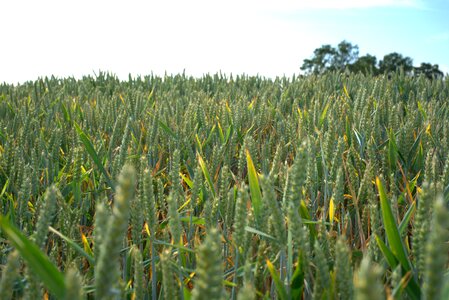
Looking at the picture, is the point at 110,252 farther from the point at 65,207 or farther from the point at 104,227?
the point at 65,207

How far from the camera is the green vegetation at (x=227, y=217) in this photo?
61cm

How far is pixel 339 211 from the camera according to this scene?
4.83 ft

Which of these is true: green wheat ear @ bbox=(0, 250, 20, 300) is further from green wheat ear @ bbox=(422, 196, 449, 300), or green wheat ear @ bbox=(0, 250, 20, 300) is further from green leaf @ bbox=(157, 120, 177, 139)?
green leaf @ bbox=(157, 120, 177, 139)

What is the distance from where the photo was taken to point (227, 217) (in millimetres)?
1102

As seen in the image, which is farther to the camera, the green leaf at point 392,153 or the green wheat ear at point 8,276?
the green leaf at point 392,153

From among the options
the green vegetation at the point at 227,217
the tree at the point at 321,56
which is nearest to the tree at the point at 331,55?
the tree at the point at 321,56

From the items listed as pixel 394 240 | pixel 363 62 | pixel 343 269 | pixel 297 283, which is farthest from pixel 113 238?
pixel 363 62

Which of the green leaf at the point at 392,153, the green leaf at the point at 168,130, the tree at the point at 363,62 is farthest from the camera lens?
the tree at the point at 363,62

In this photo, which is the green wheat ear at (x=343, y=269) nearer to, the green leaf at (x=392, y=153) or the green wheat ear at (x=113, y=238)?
the green wheat ear at (x=113, y=238)

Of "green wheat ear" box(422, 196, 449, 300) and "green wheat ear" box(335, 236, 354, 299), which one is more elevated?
"green wheat ear" box(422, 196, 449, 300)

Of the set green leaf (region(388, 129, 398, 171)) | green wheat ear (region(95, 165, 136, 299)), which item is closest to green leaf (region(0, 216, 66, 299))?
green wheat ear (region(95, 165, 136, 299))

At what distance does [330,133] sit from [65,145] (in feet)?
4.84

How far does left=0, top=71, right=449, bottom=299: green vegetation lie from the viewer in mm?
613

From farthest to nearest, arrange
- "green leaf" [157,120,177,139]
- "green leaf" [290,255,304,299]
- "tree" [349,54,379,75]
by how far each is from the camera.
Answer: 1. "tree" [349,54,379,75]
2. "green leaf" [157,120,177,139]
3. "green leaf" [290,255,304,299]
